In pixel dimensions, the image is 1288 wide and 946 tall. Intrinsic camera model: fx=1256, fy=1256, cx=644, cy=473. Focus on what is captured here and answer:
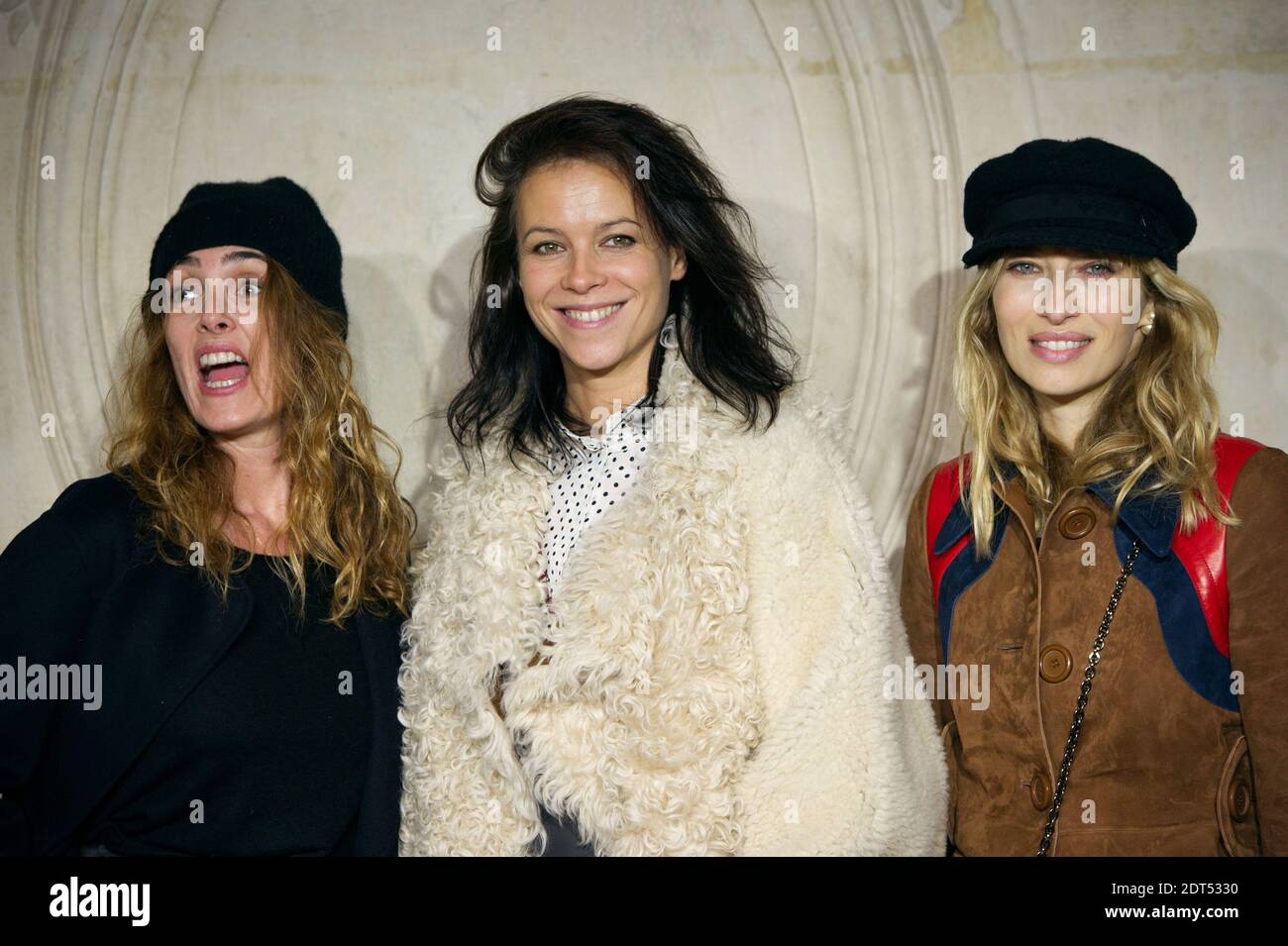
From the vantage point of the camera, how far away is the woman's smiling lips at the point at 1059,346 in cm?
235

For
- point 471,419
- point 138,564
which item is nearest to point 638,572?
point 471,419

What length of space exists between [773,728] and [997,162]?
3.87 feet

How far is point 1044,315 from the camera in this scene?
2.38 m

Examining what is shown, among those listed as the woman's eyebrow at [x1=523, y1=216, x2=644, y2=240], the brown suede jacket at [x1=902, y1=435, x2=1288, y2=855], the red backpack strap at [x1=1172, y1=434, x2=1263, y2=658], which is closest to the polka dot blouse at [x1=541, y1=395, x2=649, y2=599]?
the woman's eyebrow at [x1=523, y1=216, x2=644, y2=240]

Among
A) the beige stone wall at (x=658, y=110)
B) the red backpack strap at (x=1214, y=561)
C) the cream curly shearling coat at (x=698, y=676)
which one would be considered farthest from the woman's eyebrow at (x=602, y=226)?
the red backpack strap at (x=1214, y=561)

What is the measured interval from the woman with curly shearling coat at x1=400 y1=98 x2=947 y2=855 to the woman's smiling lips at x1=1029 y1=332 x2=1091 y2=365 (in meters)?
0.43

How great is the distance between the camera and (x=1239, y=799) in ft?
7.22

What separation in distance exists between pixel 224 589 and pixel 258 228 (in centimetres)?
76

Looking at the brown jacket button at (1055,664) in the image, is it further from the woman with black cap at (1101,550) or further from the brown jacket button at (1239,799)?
the brown jacket button at (1239,799)

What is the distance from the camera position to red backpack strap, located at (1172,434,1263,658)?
2.18 m

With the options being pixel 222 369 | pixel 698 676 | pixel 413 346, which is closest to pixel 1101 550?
pixel 698 676

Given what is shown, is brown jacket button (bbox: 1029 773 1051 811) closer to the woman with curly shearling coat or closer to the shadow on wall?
the woman with curly shearling coat

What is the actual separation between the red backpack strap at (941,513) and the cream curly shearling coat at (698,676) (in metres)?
0.26

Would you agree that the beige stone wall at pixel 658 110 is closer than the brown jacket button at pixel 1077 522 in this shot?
No
